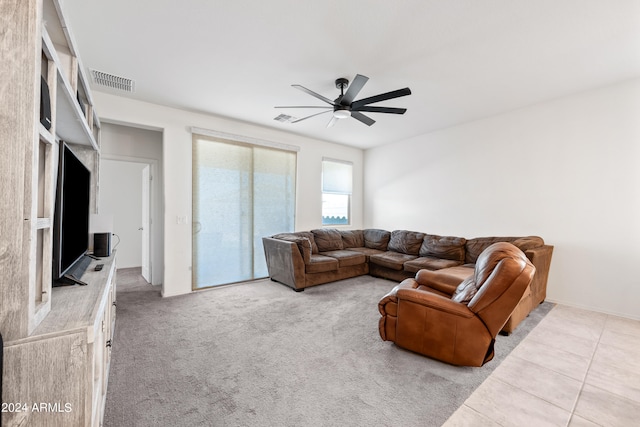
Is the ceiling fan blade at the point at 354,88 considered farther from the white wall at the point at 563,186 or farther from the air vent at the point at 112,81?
the white wall at the point at 563,186

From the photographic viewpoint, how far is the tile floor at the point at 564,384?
5.26 ft

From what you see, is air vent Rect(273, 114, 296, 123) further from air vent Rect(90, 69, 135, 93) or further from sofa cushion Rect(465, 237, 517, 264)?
sofa cushion Rect(465, 237, 517, 264)

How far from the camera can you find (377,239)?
554 centimetres

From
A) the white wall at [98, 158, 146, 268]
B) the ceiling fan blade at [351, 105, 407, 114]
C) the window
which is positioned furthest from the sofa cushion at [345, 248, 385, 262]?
the white wall at [98, 158, 146, 268]

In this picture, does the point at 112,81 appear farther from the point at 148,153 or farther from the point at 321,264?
the point at 321,264

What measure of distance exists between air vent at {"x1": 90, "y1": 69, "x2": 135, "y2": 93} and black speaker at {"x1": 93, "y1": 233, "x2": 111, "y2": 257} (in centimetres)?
175

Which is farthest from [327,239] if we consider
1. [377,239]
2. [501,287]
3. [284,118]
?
[501,287]

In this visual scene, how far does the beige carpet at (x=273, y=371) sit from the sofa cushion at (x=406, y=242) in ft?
6.37

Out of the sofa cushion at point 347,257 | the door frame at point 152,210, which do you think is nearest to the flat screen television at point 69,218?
the door frame at point 152,210

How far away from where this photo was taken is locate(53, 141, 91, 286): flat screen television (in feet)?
4.48

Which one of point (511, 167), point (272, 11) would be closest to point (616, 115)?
point (511, 167)

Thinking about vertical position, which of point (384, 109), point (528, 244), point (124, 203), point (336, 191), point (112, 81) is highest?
point (112, 81)

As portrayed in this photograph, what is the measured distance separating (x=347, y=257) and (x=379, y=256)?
60 centimetres

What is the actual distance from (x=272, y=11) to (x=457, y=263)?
4.07 metres
